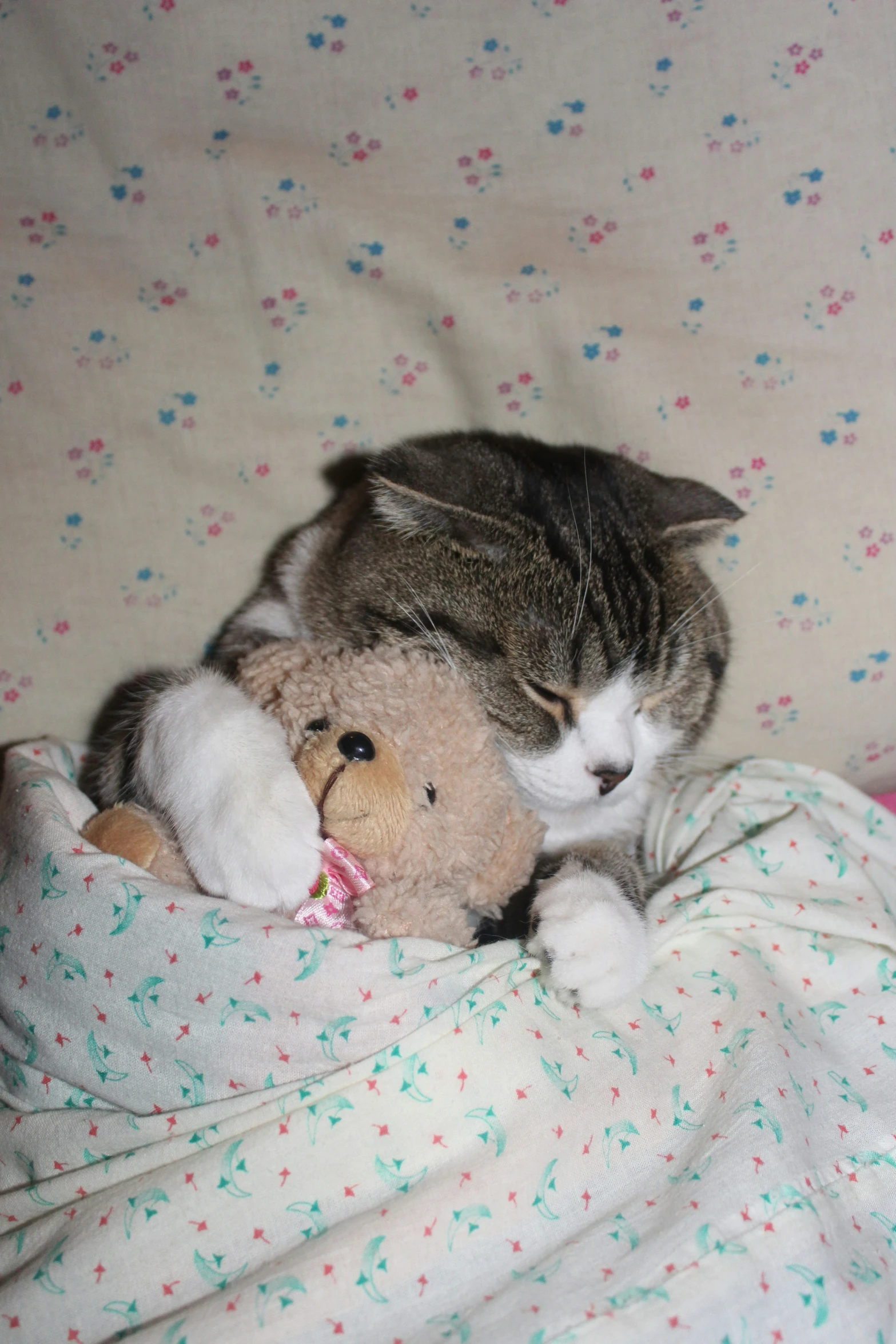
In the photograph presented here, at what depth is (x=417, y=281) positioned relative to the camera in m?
1.35

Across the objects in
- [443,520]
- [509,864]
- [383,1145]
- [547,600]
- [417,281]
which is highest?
[417,281]

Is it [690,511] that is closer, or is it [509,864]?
[509,864]

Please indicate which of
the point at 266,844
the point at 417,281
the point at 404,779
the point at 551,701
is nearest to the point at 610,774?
the point at 551,701

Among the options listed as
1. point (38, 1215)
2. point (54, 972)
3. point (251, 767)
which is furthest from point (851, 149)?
point (38, 1215)

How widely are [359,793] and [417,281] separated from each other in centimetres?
88

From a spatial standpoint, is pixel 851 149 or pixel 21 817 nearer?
pixel 21 817

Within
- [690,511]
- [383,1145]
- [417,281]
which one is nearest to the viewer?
[383,1145]

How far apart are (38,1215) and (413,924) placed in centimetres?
44

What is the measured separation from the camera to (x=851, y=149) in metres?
1.28

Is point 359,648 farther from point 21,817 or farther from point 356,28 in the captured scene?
point 356,28

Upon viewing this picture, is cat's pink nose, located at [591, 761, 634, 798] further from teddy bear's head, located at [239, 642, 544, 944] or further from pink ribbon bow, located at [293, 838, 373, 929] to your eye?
pink ribbon bow, located at [293, 838, 373, 929]

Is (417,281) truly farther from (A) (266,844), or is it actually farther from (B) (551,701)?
(A) (266,844)

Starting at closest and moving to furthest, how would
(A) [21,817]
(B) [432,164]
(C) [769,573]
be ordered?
(A) [21,817], (B) [432,164], (C) [769,573]

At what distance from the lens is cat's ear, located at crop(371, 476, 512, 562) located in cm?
108
